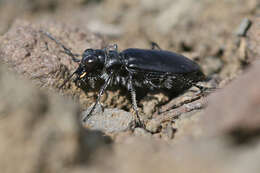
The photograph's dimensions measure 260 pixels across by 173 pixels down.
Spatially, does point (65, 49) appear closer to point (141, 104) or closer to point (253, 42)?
point (141, 104)

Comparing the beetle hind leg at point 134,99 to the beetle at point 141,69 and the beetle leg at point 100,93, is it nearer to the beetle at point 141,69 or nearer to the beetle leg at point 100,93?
the beetle at point 141,69

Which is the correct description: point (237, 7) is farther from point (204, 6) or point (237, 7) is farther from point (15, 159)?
point (15, 159)

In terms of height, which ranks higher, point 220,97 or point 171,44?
point 171,44

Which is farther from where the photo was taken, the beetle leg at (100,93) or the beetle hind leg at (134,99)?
the beetle hind leg at (134,99)

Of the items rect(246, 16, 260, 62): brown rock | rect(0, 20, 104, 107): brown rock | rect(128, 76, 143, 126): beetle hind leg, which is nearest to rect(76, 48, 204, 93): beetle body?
rect(128, 76, 143, 126): beetle hind leg

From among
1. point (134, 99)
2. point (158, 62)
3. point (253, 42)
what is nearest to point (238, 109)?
point (134, 99)

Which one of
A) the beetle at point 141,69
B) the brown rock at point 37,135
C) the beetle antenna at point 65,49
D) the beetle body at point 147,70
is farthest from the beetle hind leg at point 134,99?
the brown rock at point 37,135

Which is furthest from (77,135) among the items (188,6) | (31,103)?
(188,6)

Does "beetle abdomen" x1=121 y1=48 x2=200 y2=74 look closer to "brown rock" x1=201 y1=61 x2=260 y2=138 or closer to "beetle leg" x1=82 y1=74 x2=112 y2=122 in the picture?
"beetle leg" x1=82 y1=74 x2=112 y2=122
